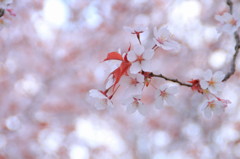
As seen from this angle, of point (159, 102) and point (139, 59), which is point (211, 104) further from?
point (139, 59)

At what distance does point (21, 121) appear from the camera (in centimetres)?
399

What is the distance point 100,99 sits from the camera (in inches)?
44.9

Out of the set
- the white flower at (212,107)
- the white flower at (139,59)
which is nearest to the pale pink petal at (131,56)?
the white flower at (139,59)

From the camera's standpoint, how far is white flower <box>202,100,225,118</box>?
115 centimetres

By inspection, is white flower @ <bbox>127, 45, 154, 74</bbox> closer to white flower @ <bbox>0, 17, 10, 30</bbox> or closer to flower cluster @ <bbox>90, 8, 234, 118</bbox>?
flower cluster @ <bbox>90, 8, 234, 118</bbox>

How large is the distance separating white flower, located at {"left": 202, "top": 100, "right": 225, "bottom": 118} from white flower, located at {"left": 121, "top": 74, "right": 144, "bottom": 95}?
0.33 meters

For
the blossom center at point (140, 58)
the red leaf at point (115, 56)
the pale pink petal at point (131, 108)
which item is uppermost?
the red leaf at point (115, 56)

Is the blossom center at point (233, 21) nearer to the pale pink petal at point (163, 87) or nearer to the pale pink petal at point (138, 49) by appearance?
the pale pink petal at point (163, 87)

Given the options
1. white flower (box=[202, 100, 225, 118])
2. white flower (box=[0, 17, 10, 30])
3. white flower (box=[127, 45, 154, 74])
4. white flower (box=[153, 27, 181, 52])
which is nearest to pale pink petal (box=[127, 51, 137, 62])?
white flower (box=[127, 45, 154, 74])

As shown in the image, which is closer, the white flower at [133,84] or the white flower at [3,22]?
the white flower at [133,84]

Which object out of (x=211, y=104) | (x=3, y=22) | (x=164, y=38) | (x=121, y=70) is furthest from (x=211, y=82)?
(x=3, y=22)

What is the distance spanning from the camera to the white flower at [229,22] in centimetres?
127

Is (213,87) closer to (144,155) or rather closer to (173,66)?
(144,155)

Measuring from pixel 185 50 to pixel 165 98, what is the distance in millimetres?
3792
